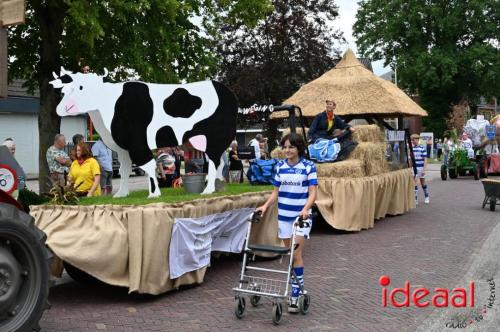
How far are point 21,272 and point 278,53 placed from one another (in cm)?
2900

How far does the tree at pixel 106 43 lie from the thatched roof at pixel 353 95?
256cm

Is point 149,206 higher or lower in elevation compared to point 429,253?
higher

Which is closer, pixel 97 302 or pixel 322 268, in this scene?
pixel 97 302

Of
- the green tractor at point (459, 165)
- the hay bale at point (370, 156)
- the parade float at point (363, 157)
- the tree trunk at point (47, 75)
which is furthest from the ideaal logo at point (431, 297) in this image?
the green tractor at point (459, 165)

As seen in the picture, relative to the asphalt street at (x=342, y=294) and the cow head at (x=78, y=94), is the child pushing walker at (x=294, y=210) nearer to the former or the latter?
the asphalt street at (x=342, y=294)

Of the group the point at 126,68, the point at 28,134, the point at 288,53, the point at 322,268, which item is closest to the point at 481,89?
the point at 288,53

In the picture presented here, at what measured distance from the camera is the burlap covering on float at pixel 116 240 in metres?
6.17

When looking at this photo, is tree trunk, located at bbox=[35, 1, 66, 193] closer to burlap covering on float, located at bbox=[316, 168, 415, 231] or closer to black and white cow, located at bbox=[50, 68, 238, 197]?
black and white cow, located at bbox=[50, 68, 238, 197]

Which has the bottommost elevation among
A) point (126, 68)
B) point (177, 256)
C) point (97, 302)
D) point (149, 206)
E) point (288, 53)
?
point (97, 302)

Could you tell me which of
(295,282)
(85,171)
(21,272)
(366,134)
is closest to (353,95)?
(366,134)

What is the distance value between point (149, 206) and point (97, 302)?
3.99 feet

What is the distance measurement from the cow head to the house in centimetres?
2380

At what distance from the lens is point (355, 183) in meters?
11.2

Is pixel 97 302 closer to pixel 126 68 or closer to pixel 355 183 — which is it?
pixel 355 183
